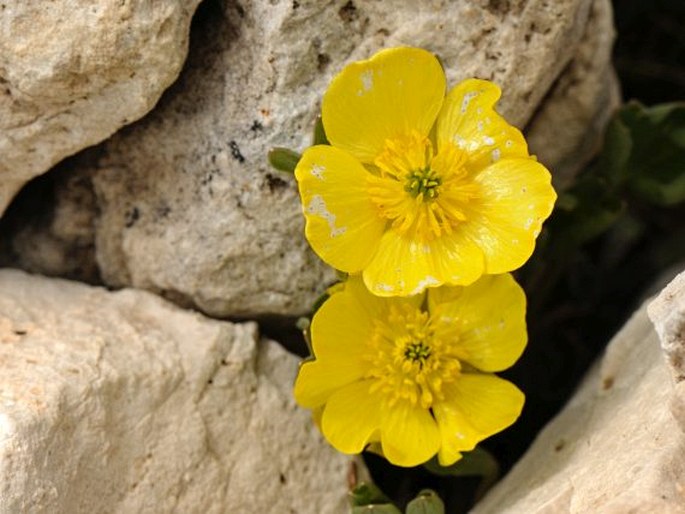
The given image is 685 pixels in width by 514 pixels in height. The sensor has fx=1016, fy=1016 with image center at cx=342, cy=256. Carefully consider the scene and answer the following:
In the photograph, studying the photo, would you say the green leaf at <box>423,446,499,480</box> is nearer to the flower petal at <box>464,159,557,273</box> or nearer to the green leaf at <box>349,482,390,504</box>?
the green leaf at <box>349,482,390,504</box>

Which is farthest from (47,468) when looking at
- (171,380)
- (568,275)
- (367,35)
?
(568,275)

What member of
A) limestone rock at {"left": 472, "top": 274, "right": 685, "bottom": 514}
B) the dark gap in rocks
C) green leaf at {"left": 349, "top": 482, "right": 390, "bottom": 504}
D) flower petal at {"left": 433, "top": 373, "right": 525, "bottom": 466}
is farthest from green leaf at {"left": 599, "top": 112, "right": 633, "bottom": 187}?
the dark gap in rocks

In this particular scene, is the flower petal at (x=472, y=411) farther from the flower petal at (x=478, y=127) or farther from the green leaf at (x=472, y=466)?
the flower petal at (x=478, y=127)

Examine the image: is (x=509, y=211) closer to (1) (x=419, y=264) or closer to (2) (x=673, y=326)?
(1) (x=419, y=264)

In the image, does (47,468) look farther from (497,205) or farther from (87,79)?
(497,205)

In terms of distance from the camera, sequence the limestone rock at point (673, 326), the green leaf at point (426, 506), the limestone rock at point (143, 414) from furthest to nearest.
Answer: the green leaf at point (426, 506)
the limestone rock at point (143, 414)
the limestone rock at point (673, 326)

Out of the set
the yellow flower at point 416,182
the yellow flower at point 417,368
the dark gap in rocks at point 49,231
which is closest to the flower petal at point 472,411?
the yellow flower at point 417,368
